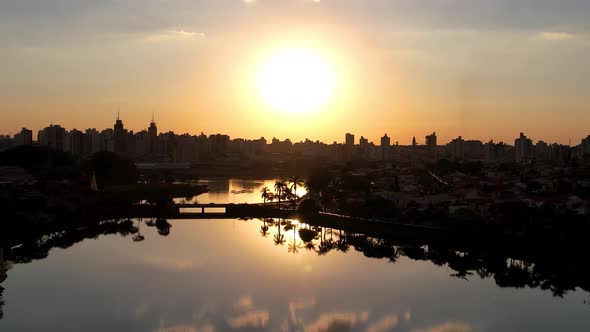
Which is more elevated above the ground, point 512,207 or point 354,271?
point 512,207

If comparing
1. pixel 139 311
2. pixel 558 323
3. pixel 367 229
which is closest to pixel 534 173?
pixel 367 229

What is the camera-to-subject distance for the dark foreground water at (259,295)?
17734mm

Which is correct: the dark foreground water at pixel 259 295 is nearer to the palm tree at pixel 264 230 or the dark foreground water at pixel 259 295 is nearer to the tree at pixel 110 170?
the palm tree at pixel 264 230

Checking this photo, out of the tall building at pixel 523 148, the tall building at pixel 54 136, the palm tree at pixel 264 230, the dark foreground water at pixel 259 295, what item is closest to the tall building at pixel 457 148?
the tall building at pixel 523 148

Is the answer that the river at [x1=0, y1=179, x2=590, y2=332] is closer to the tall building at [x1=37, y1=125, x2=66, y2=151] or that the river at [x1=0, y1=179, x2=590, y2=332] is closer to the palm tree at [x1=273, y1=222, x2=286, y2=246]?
the palm tree at [x1=273, y1=222, x2=286, y2=246]

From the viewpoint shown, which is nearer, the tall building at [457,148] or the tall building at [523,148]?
the tall building at [523,148]

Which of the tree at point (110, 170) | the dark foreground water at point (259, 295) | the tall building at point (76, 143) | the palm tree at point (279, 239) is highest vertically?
the tall building at point (76, 143)

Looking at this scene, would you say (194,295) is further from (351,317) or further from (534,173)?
(534,173)

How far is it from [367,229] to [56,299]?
19.7 meters

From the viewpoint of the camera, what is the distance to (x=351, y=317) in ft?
60.5

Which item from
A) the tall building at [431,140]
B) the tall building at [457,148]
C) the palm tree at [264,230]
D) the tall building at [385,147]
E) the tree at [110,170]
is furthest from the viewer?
the tall building at [385,147]

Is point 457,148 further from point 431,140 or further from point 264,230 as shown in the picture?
point 264,230

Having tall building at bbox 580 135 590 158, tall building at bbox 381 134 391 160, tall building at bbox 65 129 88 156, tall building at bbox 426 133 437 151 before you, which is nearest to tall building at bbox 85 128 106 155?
tall building at bbox 65 129 88 156

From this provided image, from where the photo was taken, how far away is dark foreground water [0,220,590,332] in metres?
17.7
